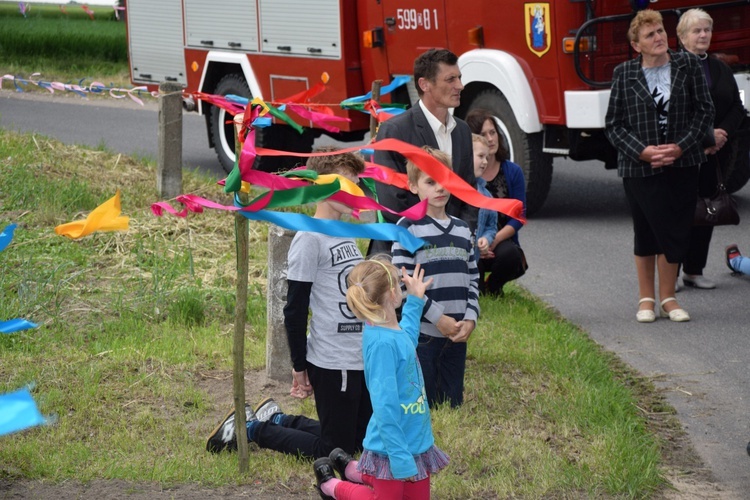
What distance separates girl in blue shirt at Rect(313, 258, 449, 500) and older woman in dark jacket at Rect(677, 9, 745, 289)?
402 cm

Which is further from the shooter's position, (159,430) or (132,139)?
(132,139)

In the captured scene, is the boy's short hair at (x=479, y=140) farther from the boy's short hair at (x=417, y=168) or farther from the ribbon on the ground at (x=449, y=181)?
the ribbon on the ground at (x=449, y=181)

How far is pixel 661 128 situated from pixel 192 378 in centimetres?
311

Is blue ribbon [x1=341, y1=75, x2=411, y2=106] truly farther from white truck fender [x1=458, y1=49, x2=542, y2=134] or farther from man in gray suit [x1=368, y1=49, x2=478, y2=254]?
man in gray suit [x1=368, y1=49, x2=478, y2=254]

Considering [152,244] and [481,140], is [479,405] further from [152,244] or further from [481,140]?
[152,244]

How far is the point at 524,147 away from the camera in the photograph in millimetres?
9555

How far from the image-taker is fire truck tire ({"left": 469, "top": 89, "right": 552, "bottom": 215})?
376 inches

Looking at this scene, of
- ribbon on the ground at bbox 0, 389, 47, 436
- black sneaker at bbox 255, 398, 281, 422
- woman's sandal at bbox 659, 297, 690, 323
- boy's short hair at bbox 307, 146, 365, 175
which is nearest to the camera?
ribbon on the ground at bbox 0, 389, 47, 436

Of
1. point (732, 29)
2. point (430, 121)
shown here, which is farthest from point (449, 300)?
point (732, 29)

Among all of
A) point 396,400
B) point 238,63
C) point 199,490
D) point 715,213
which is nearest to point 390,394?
point 396,400

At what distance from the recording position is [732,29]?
9.49m

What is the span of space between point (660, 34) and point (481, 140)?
1.24m

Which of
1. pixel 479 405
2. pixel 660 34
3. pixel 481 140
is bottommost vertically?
pixel 479 405

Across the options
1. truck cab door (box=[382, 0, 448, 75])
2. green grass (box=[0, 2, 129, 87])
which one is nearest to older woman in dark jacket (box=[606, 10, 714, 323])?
truck cab door (box=[382, 0, 448, 75])
